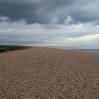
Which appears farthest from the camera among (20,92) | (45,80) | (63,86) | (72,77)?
(72,77)

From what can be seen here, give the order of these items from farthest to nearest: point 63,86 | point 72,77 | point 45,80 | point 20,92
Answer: point 72,77 < point 45,80 < point 63,86 < point 20,92

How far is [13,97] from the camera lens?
7.75 m

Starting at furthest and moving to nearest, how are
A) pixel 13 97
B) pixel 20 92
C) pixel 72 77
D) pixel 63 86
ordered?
pixel 72 77 → pixel 63 86 → pixel 20 92 → pixel 13 97

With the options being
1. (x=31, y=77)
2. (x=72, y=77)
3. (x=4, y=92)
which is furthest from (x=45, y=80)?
(x=4, y=92)

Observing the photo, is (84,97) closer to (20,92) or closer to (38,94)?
(38,94)

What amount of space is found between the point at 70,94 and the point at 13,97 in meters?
2.96

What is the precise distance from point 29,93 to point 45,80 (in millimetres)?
2385

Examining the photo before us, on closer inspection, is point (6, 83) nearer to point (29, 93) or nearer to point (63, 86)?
point (29, 93)

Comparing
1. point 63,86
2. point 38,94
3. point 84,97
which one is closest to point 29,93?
point 38,94

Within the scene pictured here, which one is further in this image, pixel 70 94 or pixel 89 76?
pixel 89 76

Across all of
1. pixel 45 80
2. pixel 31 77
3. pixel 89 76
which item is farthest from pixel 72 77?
pixel 31 77

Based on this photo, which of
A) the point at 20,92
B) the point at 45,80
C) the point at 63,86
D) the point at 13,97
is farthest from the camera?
the point at 45,80

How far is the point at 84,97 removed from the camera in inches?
307

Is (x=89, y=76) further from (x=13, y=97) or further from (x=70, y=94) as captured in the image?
(x=13, y=97)
